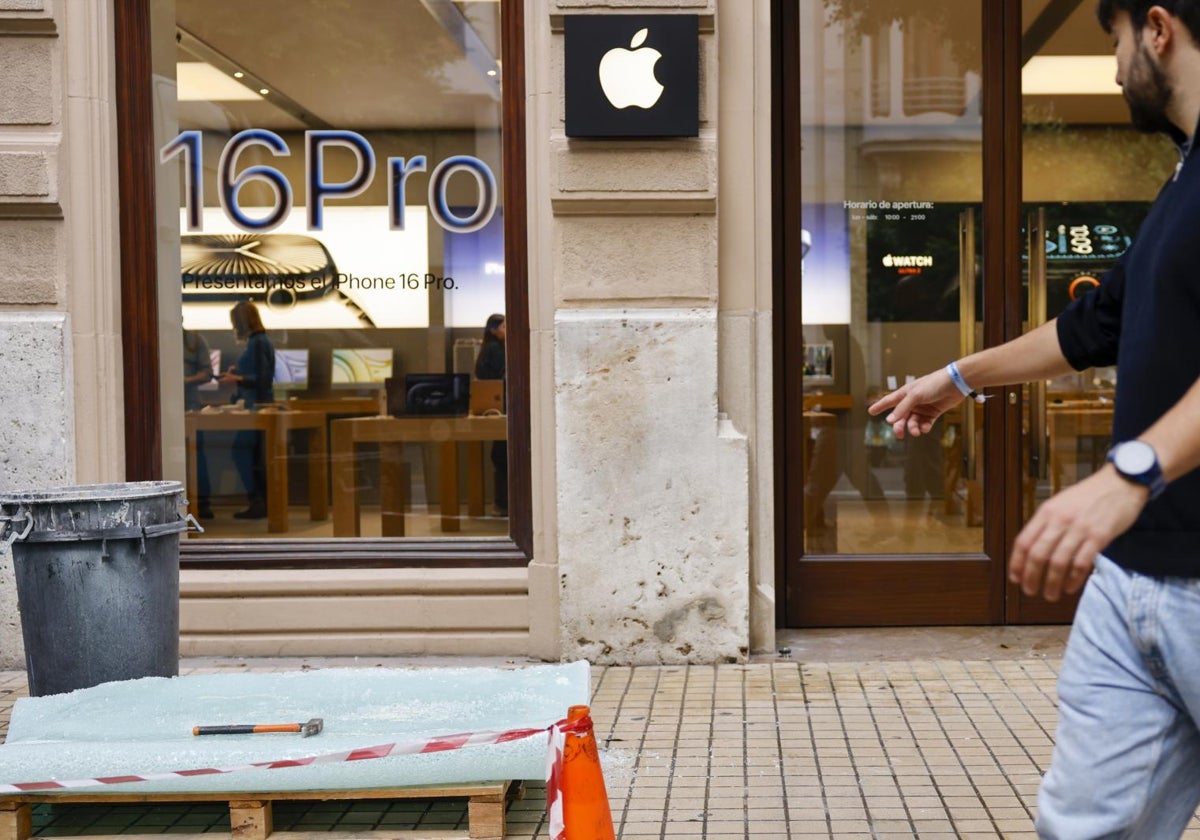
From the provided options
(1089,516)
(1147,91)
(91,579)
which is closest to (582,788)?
(1089,516)

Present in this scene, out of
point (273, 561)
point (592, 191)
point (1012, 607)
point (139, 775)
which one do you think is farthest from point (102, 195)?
point (1012, 607)

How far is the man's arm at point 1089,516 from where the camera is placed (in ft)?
7.13

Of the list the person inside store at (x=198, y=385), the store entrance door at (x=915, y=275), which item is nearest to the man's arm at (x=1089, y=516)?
the store entrance door at (x=915, y=275)

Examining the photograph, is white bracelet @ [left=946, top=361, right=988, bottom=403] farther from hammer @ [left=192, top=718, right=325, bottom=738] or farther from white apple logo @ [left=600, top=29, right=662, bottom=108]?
white apple logo @ [left=600, top=29, right=662, bottom=108]

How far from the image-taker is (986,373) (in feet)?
10.00

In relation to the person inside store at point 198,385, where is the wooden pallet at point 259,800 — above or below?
below

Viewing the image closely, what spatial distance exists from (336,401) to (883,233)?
128 inches

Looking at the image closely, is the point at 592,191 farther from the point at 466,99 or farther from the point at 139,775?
the point at 139,775

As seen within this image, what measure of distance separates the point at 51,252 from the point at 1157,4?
610 cm

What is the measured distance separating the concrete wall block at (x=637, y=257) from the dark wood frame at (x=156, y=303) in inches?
18.4

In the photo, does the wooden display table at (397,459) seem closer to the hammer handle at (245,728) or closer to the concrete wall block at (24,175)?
the concrete wall block at (24,175)

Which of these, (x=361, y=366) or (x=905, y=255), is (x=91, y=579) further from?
(x=905, y=255)

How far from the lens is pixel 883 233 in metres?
7.82

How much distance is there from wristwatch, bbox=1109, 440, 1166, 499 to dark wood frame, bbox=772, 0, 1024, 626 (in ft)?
17.9
